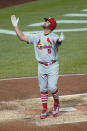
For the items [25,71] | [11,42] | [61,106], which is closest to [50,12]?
[11,42]

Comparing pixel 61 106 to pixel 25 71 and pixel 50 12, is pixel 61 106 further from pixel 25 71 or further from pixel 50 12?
pixel 50 12

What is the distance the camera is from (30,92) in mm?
11578

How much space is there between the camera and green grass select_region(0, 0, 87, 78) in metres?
14.6

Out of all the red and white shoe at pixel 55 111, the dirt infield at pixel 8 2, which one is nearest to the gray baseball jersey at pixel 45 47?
the red and white shoe at pixel 55 111

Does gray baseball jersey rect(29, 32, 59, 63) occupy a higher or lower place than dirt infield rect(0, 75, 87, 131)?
higher

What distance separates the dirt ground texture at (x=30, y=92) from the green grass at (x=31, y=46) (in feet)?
3.43

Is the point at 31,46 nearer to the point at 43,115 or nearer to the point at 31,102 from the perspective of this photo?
the point at 31,102

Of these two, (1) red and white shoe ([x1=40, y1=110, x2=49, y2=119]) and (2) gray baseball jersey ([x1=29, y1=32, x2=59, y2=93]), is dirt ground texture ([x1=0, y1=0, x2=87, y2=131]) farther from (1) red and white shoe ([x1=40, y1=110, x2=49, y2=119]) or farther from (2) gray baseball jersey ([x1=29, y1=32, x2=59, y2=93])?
(2) gray baseball jersey ([x1=29, y1=32, x2=59, y2=93])

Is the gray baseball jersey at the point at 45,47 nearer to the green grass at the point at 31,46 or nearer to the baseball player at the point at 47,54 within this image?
the baseball player at the point at 47,54

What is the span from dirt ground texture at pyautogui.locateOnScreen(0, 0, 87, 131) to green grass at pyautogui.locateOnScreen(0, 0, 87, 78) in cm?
104

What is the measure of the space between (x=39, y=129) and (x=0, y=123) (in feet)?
3.02

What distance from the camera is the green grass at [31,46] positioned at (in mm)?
14607

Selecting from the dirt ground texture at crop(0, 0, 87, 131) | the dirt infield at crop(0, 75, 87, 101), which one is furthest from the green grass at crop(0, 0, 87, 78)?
the dirt ground texture at crop(0, 0, 87, 131)

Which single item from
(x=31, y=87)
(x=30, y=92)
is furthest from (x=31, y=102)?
(x=31, y=87)
